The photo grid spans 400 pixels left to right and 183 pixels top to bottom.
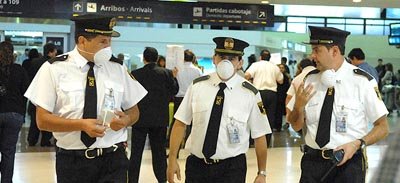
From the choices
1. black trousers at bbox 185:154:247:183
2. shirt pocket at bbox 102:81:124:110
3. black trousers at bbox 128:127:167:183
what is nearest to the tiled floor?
black trousers at bbox 128:127:167:183

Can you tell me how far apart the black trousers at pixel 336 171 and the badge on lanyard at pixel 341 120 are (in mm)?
156

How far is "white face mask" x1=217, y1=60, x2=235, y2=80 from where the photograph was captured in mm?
3438

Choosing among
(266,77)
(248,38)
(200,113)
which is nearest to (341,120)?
(200,113)

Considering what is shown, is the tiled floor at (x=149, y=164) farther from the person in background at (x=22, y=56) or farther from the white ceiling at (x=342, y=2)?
the person in background at (x=22, y=56)

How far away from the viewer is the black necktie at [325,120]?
129 inches

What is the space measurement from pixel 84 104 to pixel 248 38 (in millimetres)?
14301

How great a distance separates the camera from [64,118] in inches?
119

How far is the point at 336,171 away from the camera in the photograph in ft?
10.8

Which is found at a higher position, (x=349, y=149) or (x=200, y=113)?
(x=200, y=113)

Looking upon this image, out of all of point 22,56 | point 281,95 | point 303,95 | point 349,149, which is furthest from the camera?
point 22,56

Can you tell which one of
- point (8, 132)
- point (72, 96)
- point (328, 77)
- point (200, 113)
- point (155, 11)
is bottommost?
point (8, 132)

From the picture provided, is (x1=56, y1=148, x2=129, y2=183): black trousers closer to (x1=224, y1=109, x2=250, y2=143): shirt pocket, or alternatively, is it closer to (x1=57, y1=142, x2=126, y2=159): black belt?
(x1=57, y1=142, x2=126, y2=159): black belt

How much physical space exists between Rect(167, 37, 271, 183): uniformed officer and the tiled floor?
2560mm

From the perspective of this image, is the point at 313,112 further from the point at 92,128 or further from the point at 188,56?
the point at 188,56
